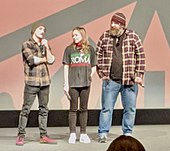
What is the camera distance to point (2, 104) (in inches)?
236

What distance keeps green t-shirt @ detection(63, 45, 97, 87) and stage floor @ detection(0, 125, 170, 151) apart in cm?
64

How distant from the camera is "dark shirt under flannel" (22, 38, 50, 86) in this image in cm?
471

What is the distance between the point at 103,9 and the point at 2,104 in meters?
1.77

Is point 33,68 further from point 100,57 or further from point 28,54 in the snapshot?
point 100,57

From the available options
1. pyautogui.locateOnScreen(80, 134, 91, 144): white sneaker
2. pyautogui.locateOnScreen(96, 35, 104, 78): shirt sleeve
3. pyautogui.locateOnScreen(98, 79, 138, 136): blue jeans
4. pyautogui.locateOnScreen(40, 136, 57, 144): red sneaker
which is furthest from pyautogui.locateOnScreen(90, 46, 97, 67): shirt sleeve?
pyautogui.locateOnScreen(40, 136, 57, 144): red sneaker

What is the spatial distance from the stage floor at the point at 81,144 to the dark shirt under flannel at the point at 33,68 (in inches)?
25.7

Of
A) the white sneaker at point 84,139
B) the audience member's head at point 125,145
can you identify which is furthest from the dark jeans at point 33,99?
the audience member's head at point 125,145

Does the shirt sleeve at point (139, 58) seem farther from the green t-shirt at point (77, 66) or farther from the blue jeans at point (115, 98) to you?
the green t-shirt at point (77, 66)

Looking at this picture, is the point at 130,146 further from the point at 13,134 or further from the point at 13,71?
the point at 13,71

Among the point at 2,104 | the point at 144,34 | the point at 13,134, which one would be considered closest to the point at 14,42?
the point at 2,104

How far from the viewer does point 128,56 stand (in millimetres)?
4727

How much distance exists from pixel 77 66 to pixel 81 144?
2.68 ft

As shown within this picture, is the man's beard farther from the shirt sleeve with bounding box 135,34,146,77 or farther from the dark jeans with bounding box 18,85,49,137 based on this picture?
the dark jeans with bounding box 18,85,49,137

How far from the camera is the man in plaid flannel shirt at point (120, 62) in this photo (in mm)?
4742
